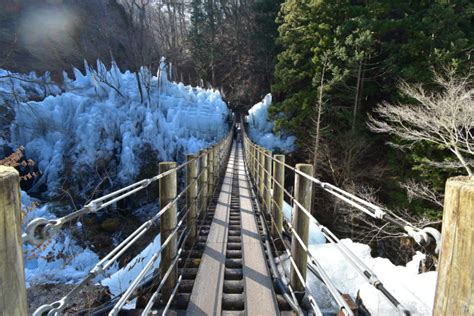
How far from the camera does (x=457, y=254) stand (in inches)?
24.5

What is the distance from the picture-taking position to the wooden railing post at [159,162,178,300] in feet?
6.88

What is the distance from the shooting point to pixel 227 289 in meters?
2.33

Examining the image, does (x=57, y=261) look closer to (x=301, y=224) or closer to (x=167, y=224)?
(x=167, y=224)

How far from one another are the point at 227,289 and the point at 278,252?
0.93 m

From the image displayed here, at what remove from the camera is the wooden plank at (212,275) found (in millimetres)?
2005

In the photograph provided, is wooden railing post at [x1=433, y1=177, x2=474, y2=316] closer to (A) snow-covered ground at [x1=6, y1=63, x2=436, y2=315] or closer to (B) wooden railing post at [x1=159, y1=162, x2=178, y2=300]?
(B) wooden railing post at [x1=159, y1=162, x2=178, y2=300]

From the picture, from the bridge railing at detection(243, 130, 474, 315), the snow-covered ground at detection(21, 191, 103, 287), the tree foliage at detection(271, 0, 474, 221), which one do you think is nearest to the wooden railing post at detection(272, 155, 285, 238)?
the bridge railing at detection(243, 130, 474, 315)

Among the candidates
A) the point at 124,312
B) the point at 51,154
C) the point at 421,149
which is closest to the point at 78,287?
the point at 124,312

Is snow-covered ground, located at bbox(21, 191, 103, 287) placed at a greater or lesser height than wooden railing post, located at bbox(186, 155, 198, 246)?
lesser

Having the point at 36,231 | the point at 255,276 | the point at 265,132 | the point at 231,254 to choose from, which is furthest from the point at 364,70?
the point at 36,231

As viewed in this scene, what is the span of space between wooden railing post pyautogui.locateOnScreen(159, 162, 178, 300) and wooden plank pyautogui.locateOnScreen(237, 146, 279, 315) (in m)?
0.68

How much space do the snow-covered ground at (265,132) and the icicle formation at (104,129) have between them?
14.8 feet

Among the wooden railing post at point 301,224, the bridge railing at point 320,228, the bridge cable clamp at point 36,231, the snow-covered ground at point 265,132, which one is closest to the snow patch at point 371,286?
the bridge railing at point 320,228

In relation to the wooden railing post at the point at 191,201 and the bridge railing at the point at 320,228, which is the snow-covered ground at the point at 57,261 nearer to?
the wooden railing post at the point at 191,201
